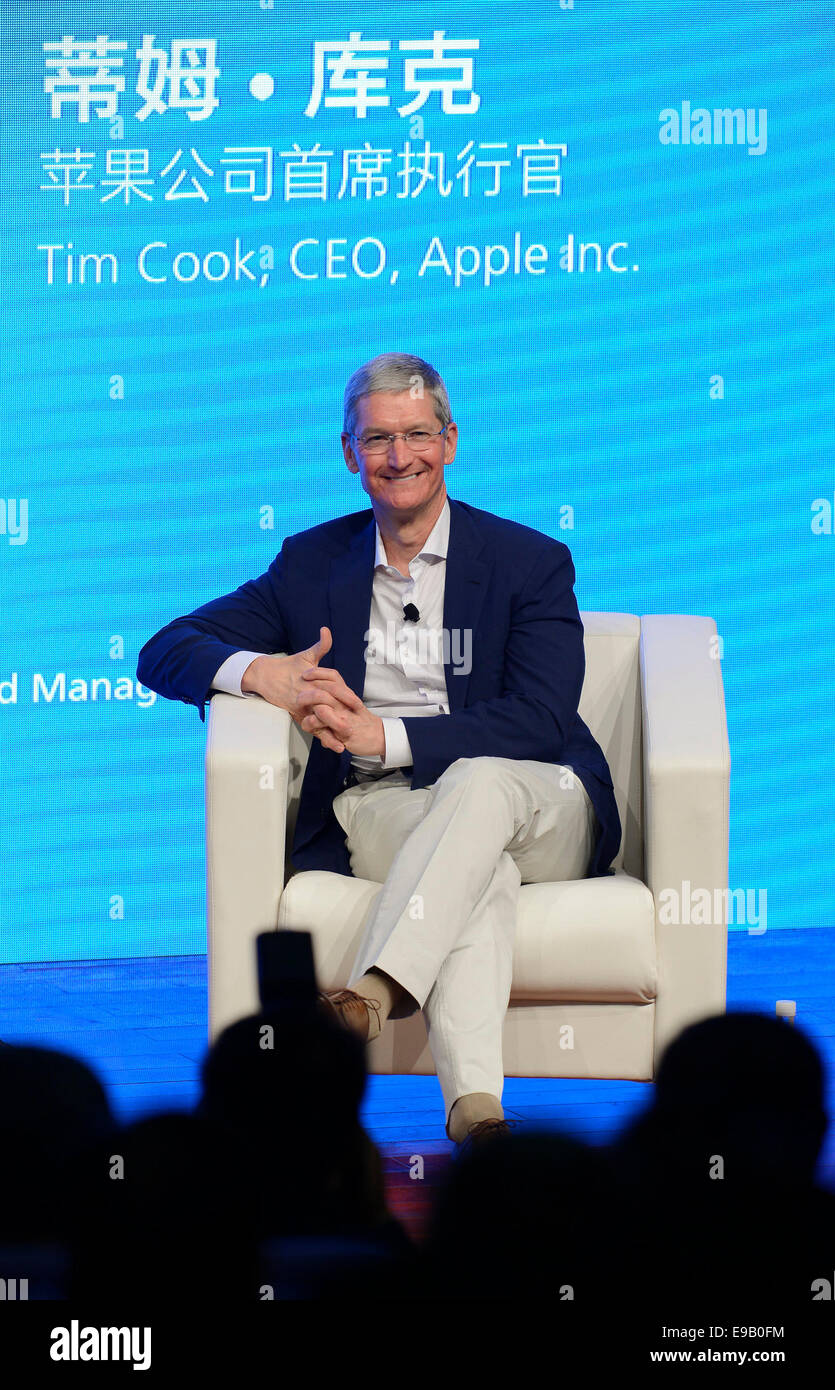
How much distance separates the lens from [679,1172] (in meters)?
1.81

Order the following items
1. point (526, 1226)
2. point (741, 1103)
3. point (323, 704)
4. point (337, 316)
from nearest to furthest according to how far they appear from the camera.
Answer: point (526, 1226) < point (741, 1103) < point (323, 704) < point (337, 316)

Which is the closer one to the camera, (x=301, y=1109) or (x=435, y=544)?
(x=301, y=1109)

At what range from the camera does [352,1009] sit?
78.7 inches

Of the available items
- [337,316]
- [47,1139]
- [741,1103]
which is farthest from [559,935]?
[337,316]

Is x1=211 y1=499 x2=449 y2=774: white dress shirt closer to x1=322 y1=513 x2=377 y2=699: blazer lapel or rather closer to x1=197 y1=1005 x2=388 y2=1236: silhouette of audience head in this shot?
x1=322 y1=513 x2=377 y2=699: blazer lapel

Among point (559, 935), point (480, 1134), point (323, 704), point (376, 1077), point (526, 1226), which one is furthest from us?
point (376, 1077)

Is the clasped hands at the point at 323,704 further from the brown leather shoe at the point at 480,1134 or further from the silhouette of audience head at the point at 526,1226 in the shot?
the silhouette of audience head at the point at 526,1226

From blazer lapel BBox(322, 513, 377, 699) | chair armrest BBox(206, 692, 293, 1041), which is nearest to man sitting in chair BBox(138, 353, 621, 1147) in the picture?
blazer lapel BBox(322, 513, 377, 699)

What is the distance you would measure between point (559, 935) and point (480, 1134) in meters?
0.34

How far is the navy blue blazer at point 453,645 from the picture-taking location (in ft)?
7.77

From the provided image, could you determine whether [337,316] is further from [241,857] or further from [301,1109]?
[301,1109]
